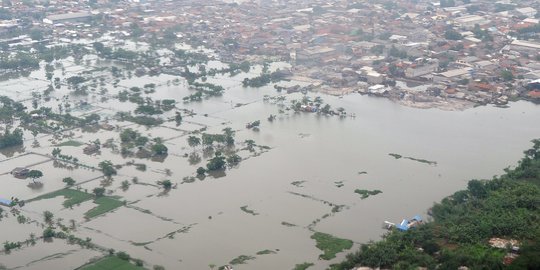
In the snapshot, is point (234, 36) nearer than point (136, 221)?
No

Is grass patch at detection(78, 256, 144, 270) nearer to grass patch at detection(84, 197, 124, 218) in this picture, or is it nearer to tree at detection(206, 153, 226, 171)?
grass patch at detection(84, 197, 124, 218)

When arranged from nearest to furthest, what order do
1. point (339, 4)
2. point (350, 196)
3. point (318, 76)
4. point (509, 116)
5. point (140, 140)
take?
point (350, 196) → point (140, 140) → point (509, 116) → point (318, 76) → point (339, 4)

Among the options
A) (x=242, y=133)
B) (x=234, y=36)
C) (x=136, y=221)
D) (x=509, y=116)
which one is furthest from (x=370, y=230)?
(x=234, y=36)

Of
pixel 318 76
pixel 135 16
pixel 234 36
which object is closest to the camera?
pixel 318 76

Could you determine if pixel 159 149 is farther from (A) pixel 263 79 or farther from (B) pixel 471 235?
(B) pixel 471 235

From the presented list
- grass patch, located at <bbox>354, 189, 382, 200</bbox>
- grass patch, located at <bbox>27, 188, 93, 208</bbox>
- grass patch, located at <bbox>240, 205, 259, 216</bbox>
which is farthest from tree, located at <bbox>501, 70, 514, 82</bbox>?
grass patch, located at <bbox>27, 188, 93, 208</bbox>

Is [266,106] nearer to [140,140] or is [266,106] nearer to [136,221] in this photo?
[140,140]

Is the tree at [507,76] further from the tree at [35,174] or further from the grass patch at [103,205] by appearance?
the tree at [35,174]
